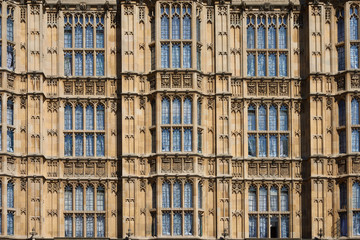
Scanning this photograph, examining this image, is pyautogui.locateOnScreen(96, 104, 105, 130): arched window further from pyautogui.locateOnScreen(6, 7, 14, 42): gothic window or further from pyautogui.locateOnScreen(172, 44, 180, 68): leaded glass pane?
pyautogui.locateOnScreen(6, 7, 14, 42): gothic window

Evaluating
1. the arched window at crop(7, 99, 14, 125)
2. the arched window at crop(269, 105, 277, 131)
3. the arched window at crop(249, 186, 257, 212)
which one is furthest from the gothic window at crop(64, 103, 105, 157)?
the arched window at crop(269, 105, 277, 131)

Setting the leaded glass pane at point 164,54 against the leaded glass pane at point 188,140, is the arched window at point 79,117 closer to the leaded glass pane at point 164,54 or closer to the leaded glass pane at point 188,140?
the leaded glass pane at point 164,54

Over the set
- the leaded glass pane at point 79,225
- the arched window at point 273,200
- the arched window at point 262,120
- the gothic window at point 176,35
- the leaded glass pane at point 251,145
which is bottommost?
the leaded glass pane at point 79,225

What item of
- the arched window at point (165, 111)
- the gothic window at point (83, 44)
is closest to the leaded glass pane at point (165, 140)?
the arched window at point (165, 111)

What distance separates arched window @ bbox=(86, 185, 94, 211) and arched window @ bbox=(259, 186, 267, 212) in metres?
9.77

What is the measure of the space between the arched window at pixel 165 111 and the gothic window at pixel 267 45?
5497 mm

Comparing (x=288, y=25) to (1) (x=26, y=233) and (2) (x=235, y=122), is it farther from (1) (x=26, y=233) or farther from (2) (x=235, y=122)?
(1) (x=26, y=233)

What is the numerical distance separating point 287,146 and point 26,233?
628 inches

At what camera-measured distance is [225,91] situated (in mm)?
59562

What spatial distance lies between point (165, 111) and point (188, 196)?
5.09 meters

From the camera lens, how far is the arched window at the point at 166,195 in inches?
2271

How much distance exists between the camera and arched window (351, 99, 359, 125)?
59.0m

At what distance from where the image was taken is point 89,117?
2346 inches

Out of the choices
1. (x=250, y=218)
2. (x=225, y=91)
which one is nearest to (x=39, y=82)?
(x=225, y=91)
